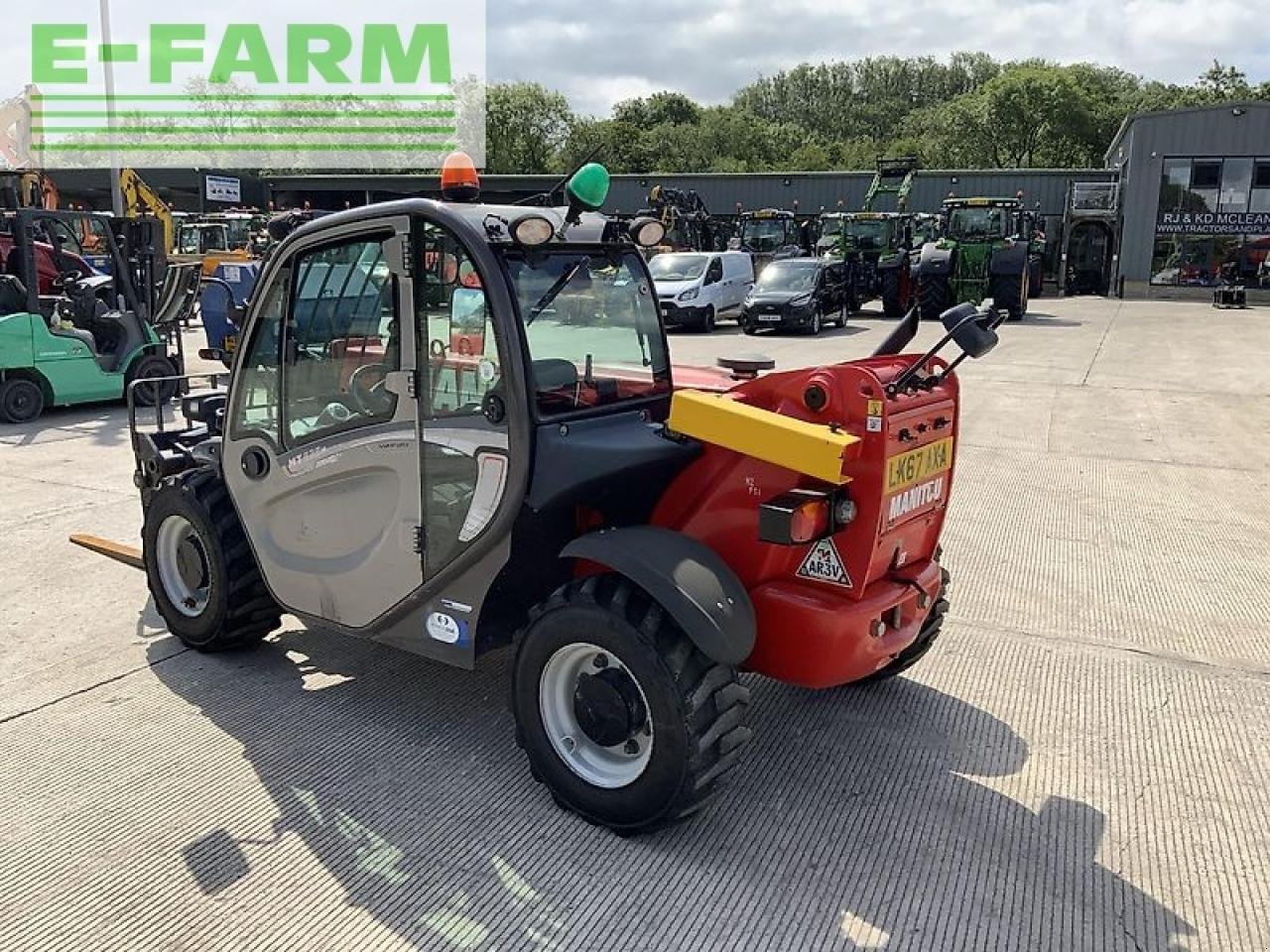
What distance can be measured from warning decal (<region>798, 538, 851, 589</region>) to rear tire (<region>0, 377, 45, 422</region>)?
975 cm

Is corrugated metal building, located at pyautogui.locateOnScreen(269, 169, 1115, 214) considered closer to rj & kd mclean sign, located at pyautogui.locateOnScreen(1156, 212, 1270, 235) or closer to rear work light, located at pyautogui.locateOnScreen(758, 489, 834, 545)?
rj & kd mclean sign, located at pyautogui.locateOnScreen(1156, 212, 1270, 235)

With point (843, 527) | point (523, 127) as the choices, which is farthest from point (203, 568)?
point (523, 127)

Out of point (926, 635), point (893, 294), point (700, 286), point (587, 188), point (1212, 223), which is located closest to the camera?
point (587, 188)

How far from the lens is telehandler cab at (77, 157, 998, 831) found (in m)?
3.00

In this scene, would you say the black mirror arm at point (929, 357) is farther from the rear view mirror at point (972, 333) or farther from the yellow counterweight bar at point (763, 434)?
the yellow counterweight bar at point (763, 434)

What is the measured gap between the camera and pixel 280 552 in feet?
13.3

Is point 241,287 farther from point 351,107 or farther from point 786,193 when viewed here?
point 351,107

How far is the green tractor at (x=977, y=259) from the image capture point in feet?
70.8

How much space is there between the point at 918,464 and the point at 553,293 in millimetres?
1325

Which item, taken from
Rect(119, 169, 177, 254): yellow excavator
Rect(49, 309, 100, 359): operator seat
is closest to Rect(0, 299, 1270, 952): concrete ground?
Rect(49, 309, 100, 359): operator seat

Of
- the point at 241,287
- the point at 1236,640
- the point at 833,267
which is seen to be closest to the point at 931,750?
the point at 1236,640

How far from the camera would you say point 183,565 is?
177 inches

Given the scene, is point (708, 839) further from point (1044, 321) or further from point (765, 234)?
point (765, 234)

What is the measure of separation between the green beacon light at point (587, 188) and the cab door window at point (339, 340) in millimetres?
622
